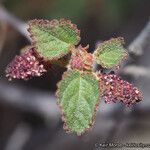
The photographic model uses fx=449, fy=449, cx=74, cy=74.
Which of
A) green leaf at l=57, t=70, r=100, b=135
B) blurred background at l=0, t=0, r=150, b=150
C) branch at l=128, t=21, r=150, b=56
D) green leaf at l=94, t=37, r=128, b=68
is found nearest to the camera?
green leaf at l=57, t=70, r=100, b=135

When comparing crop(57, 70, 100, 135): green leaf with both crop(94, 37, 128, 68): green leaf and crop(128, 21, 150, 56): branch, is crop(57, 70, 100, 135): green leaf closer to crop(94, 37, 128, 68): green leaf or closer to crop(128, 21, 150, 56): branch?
crop(94, 37, 128, 68): green leaf

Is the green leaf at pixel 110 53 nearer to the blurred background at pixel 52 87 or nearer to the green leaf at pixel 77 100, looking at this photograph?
the green leaf at pixel 77 100

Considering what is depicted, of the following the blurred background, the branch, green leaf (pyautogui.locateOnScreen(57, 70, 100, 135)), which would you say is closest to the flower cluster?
green leaf (pyautogui.locateOnScreen(57, 70, 100, 135))

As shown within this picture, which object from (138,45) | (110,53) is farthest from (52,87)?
(110,53)

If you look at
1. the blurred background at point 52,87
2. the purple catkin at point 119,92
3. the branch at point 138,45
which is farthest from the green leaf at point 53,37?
the blurred background at point 52,87

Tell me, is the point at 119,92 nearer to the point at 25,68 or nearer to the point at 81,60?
the point at 81,60
